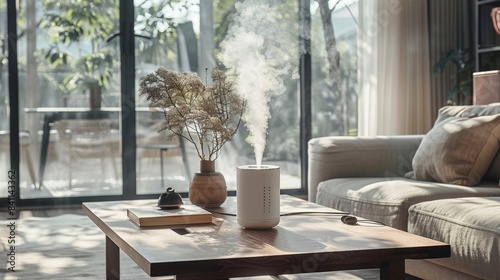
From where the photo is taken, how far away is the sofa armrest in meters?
3.69

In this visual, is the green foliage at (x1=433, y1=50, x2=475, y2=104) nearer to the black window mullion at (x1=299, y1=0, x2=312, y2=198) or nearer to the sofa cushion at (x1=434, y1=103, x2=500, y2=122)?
the black window mullion at (x1=299, y1=0, x2=312, y2=198)

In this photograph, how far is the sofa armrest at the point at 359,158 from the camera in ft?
12.1

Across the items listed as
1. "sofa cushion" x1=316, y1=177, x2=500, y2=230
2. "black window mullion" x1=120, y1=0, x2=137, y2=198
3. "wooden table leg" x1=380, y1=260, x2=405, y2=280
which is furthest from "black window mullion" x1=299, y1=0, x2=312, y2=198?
"wooden table leg" x1=380, y1=260, x2=405, y2=280

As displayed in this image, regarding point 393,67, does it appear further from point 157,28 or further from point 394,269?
point 394,269

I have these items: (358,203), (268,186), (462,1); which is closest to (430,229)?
(358,203)

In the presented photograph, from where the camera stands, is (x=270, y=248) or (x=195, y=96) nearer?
(x=270, y=248)

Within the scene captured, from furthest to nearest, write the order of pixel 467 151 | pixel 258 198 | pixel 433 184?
pixel 467 151
pixel 433 184
pixel 258 198

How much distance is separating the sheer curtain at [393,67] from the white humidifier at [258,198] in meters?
3.26

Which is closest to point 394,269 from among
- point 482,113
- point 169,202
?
point 169,202

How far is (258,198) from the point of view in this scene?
2.21 meters

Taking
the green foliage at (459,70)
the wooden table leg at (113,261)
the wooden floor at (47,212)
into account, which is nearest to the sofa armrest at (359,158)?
the wooden table leg at (113,261)

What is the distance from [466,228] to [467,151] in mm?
894

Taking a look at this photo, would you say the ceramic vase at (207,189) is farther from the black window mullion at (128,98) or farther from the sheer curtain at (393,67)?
the sheer curtain at (393,67)

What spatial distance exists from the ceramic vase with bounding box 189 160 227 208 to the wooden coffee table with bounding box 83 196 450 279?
0.42 metres
